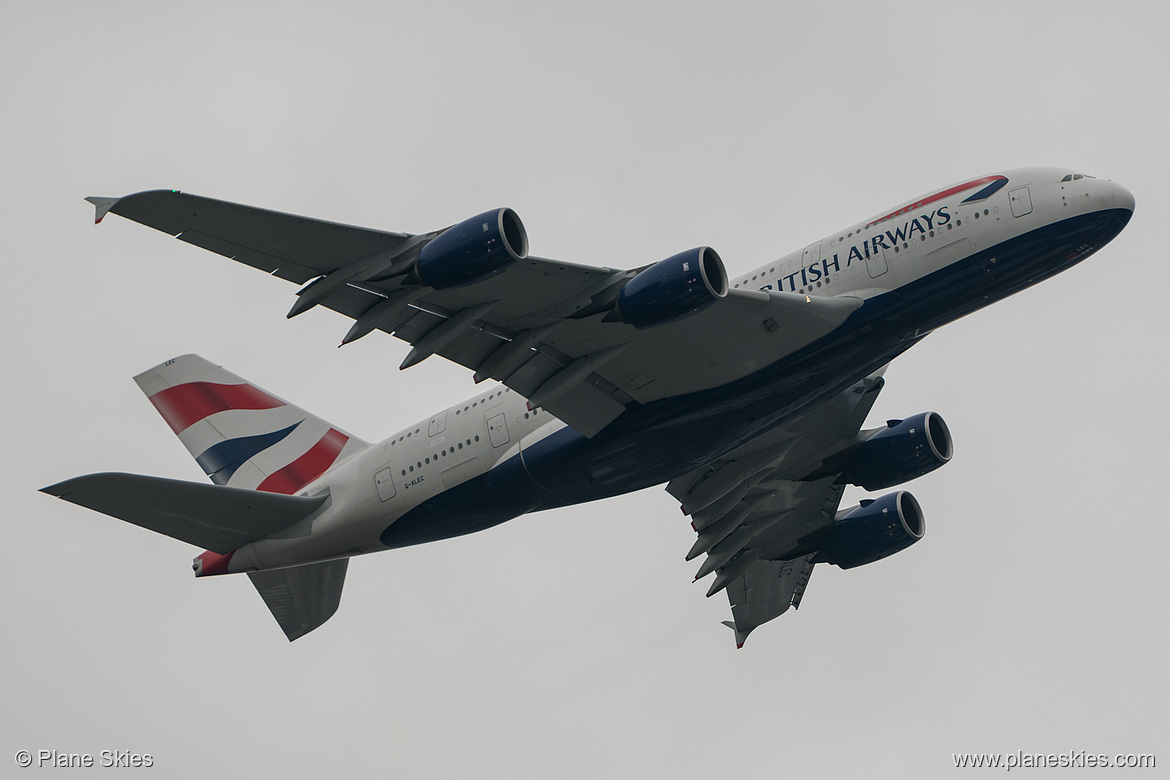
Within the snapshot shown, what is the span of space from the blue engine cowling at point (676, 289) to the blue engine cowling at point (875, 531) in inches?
518

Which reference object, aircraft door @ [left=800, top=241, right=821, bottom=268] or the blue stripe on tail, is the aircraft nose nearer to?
aircraft door @ [left=800, top=241, right=821, bottom=268]

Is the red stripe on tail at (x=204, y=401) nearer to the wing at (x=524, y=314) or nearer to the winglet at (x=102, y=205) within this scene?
the wing at (x=524, y=314)

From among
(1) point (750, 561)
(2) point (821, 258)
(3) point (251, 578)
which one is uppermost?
(2) point (821, 258)

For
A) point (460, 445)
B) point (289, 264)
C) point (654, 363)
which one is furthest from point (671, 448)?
point (289, 264)

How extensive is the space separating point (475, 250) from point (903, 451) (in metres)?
14.5

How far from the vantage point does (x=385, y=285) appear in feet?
76.2

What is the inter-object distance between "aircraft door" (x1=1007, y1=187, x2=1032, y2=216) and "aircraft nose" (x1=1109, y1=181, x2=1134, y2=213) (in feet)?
5.51

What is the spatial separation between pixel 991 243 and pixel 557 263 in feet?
29.1

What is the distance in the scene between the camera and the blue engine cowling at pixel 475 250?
2184 centimetres

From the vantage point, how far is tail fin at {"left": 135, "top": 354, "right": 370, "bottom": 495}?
32.7 m

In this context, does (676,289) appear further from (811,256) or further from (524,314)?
(811,256)

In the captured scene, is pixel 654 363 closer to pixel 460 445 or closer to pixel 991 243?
pixel 460 445

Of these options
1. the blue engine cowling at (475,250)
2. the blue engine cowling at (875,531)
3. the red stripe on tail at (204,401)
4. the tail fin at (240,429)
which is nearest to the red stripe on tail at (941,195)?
the blue engine cowling at (475,250)

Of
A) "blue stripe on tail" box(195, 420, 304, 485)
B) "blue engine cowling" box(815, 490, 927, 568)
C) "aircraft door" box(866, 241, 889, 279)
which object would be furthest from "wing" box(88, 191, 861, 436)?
"blue engine cowling" box(815, 490, 927, 568)
